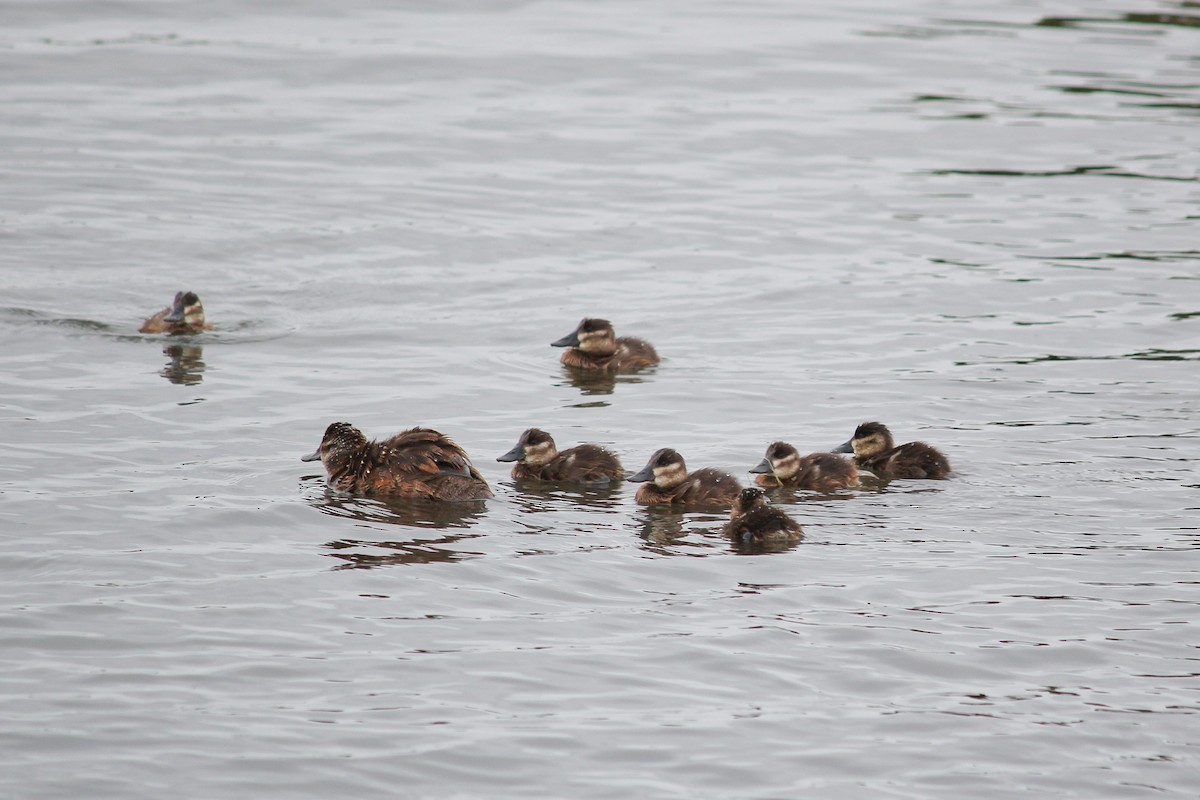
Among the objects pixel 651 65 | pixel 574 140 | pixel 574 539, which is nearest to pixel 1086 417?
pixel 574 539

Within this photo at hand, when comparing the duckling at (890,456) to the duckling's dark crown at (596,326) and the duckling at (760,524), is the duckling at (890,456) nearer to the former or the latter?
the duckling at (760,524)

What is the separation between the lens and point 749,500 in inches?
287

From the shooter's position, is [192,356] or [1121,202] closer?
[192,356]

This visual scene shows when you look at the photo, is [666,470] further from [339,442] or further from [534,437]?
[339,442]

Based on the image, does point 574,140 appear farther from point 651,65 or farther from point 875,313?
point 875,313

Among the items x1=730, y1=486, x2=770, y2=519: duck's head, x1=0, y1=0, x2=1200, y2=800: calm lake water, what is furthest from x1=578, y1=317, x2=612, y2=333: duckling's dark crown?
x1=730, y1=486, x2=770, y2=519: duck's head

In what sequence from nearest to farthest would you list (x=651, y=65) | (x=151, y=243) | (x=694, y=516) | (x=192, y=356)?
1. (x=694, y=516)
2. (x=192, y=356)
3. (x=151, y=243)
4. (x=651, y=65)

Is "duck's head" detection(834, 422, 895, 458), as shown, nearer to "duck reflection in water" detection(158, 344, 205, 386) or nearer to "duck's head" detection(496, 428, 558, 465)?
"duck's head" detection(496, 428, 558, 465)

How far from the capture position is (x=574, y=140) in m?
17.1

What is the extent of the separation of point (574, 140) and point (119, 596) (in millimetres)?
11544

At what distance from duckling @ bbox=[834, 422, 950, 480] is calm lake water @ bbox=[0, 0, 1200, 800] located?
0.40 ft

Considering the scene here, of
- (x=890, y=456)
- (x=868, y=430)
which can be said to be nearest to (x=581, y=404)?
(x=868, y=430)

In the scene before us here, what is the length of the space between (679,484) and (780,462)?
542 millimetres

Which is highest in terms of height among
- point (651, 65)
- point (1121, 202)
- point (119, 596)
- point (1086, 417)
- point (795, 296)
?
point (651, 65)
